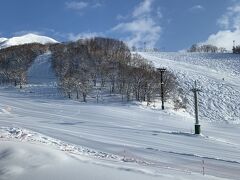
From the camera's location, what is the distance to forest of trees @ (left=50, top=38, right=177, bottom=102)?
293 ft

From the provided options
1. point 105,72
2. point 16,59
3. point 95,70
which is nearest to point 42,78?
point 16,59

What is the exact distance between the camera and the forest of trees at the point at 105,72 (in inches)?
3516

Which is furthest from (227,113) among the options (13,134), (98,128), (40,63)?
(40,63)

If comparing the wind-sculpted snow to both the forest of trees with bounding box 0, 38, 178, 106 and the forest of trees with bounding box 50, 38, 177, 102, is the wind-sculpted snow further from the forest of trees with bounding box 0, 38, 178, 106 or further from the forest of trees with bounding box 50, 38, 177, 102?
the forest of trees with bounding box 50, 38, 177, 102

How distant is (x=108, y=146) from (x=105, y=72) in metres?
64.4

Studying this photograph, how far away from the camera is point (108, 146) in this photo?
3709 centimetres

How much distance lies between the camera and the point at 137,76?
296 ft

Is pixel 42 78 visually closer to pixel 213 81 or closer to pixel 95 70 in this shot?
pixel 95 70

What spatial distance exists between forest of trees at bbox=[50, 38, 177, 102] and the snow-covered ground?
7.64 metres

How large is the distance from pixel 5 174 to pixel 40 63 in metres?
116

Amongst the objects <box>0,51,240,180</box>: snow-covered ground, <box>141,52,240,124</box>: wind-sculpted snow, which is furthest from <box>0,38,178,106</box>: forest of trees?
<box>0,51,240,180</box>: snow-covered ground

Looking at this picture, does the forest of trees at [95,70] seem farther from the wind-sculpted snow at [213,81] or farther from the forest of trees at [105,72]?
the wind-sculpted snow at [213,81]

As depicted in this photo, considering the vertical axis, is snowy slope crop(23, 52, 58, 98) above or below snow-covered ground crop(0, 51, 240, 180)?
above

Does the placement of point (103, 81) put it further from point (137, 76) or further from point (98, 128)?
point (98, 128)
